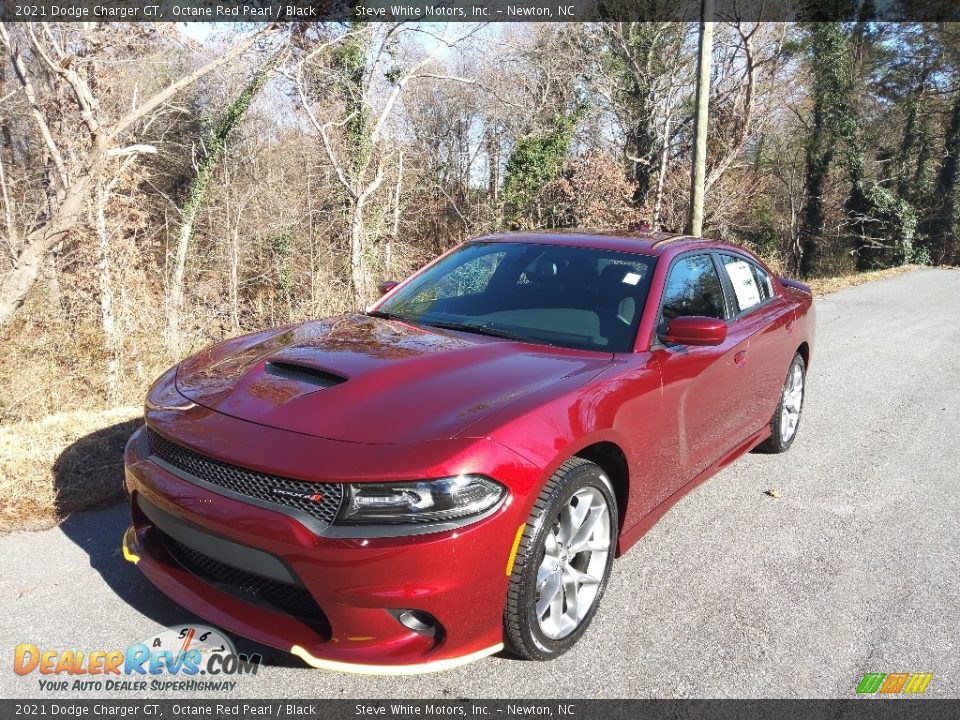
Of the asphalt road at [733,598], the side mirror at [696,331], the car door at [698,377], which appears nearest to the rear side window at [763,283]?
the car door at [698,377]

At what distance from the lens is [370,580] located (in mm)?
2287

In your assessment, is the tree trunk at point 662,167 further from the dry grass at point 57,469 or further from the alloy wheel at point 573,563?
the alloy wheel at point 573,563

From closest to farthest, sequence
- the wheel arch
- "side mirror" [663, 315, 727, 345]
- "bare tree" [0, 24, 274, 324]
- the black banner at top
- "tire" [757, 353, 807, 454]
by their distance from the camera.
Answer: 1. the wheel arch
2. "side mirror" [663, 315, 727, 345]
3. "tire" [757, 353, 807, 454]
4. "bare tree" [0, 24, 274, 324]
5. the black banner at top

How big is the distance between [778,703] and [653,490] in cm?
104

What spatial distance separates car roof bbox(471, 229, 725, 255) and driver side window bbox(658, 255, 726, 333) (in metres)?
0.11

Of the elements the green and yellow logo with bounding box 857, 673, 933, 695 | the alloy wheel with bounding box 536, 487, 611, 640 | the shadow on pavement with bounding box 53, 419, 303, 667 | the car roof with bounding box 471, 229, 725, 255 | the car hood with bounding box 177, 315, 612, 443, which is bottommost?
the green and yellow logo with bounding box 857, 673, 933, 695

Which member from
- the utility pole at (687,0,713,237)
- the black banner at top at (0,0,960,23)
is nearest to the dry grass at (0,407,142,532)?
the black banner at top at (0,0,960,23)

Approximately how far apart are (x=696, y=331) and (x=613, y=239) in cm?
101

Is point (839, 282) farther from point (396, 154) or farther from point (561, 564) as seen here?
point (561, 564)

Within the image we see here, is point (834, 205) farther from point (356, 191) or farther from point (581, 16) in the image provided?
point (356, 191)

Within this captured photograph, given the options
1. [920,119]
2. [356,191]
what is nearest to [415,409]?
[356,191]

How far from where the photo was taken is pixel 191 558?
275 cm

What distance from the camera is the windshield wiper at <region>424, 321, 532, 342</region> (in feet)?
11.5

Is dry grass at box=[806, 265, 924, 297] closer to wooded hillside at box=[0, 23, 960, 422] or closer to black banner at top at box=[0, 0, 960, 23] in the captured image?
black banner at top at box=[0, 0, 960, 23]
